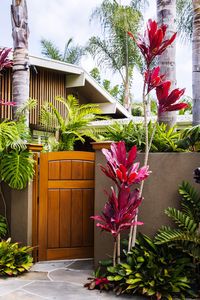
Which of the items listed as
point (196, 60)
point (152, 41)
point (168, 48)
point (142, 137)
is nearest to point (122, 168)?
point (142, 137)

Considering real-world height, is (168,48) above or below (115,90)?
below

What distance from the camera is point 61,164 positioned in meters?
5.39

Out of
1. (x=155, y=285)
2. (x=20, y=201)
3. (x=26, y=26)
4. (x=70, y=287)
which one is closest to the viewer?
(x=155, y=285)

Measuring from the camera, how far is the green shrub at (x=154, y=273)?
3873 mm

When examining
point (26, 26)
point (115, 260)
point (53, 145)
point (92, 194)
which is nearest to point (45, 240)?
point (92, 194)

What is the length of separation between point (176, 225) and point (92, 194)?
1524 millimetres

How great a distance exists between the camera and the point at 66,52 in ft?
74.2

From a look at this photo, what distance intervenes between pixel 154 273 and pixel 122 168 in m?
1.19

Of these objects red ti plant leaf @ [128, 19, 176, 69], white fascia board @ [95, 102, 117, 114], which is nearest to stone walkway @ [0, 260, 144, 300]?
red ti plant leaf @ [128, 19, 176, 69]

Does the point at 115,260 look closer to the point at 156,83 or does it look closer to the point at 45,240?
the point at 45,240

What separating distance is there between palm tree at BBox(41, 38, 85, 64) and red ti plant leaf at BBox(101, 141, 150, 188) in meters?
18.3

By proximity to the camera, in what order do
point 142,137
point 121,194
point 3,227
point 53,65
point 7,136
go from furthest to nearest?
point 53,65 < point 3,227 < point 7,136 < point 142,137 < point 121,194

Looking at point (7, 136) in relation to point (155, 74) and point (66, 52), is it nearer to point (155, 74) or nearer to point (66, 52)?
point (155, 74)

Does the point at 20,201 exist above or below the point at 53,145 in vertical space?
below
